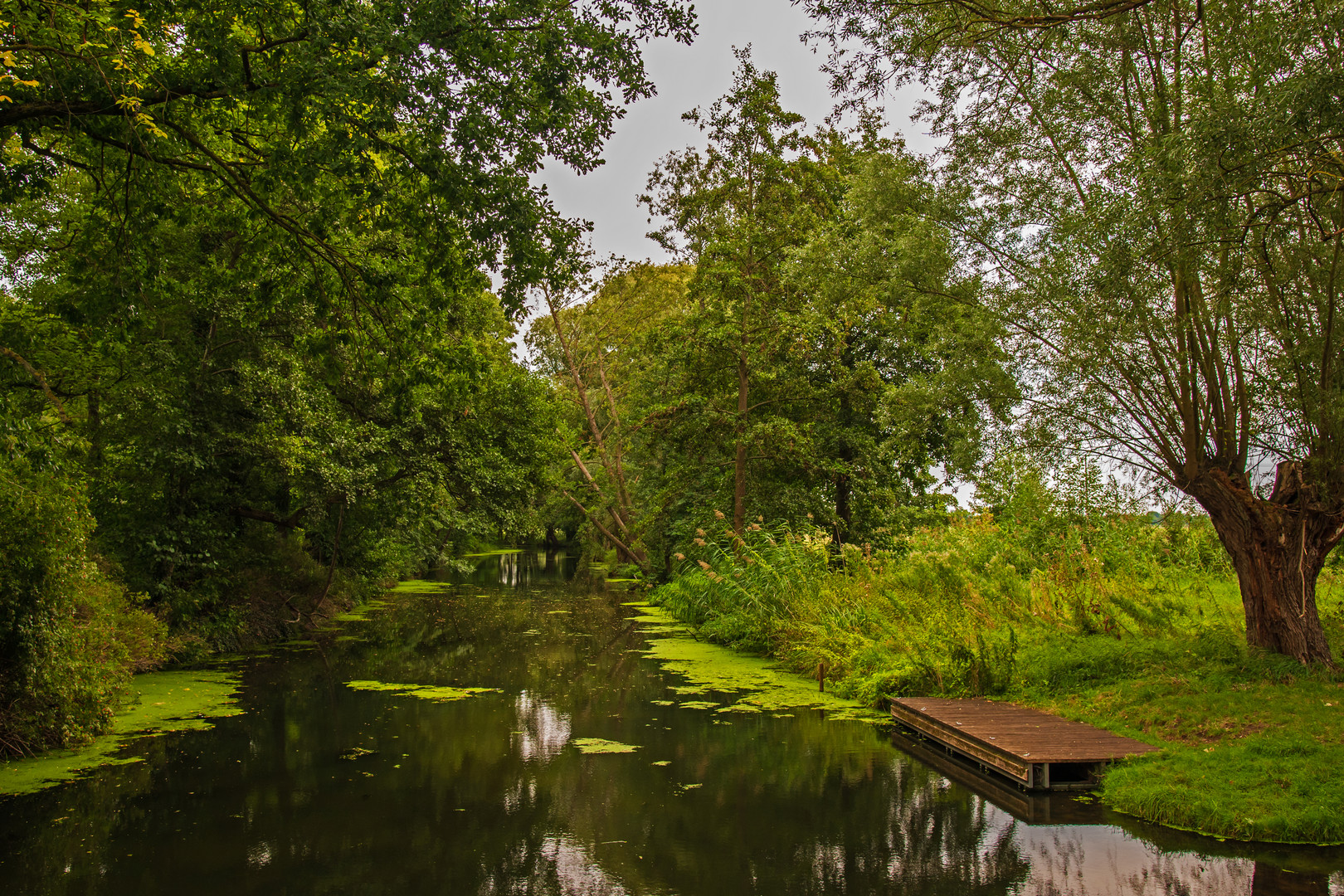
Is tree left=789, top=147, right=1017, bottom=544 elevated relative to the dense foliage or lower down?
elevated

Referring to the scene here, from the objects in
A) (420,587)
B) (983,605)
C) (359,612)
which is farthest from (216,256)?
(420,587)

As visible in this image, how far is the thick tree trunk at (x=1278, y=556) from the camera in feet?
24.9

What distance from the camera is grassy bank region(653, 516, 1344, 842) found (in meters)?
5.88

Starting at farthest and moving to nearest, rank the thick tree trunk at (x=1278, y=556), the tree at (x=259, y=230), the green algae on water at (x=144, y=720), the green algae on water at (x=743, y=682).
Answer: the green algae on water at (x=743, y=682) < the thick tree trunk at (x=1278, y=556) < the green algae on water at (x=144, y=720) < the tree at (x=259, y=230)

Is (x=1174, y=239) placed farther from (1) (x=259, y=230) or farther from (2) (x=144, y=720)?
(2) (x=144, y=720)

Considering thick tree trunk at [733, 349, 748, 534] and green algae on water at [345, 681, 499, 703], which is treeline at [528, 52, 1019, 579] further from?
green algae on water at [345, 681, 499, 703]

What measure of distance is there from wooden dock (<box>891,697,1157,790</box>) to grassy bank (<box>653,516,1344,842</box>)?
26 centimetres

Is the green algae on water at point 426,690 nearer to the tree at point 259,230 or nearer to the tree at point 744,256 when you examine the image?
the tree at point 259,230

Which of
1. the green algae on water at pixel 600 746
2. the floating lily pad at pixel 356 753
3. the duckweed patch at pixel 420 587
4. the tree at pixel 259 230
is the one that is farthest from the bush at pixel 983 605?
the duckweed patch at pixel 420 587

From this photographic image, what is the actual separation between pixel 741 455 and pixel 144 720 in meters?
12.2

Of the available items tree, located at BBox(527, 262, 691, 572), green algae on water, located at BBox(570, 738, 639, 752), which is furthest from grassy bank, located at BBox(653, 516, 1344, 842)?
tree, located at BBox(527, 262, 691, 572)

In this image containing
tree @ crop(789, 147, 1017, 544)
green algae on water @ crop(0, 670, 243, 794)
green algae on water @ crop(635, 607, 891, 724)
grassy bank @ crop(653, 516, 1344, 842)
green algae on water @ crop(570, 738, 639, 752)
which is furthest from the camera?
green algae on water @ crop(635, 607, 891, 724)

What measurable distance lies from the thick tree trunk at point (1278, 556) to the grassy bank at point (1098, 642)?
32 centimetres

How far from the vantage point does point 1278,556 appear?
7.79 metres
